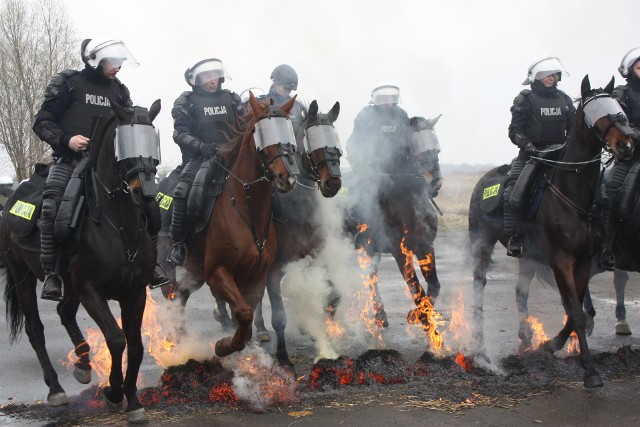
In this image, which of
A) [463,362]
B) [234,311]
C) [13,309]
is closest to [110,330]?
[234,311]

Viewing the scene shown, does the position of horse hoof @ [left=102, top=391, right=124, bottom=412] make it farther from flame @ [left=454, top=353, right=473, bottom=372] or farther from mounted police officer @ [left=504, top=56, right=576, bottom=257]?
mounted police officer @ [left=504, top=56, right=576, bottom=257]

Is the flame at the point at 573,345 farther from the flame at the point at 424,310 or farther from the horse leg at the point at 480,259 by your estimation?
the flame at the point at 424,310

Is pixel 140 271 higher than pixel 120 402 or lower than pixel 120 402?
higher

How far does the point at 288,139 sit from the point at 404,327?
442 centimetres

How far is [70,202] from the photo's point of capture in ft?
21.4

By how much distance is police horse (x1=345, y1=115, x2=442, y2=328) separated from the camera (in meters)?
9.41

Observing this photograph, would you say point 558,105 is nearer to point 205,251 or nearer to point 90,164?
point 205,251

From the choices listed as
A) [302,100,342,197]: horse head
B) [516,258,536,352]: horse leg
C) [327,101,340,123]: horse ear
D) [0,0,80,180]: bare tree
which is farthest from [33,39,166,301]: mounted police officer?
[0,0,80,180]: bare tree

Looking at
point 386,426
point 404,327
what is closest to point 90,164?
point 386,426

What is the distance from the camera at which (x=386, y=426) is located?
604 centimetres

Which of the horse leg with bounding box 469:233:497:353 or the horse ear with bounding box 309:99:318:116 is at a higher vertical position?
the horse ear with bounding box 309:99:318:116

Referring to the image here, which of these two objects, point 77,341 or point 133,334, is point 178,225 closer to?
point 133,334

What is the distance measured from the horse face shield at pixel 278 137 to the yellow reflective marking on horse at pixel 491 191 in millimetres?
3261

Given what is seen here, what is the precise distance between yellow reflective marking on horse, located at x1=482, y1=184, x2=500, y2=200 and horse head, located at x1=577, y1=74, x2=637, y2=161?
5.45 ft
